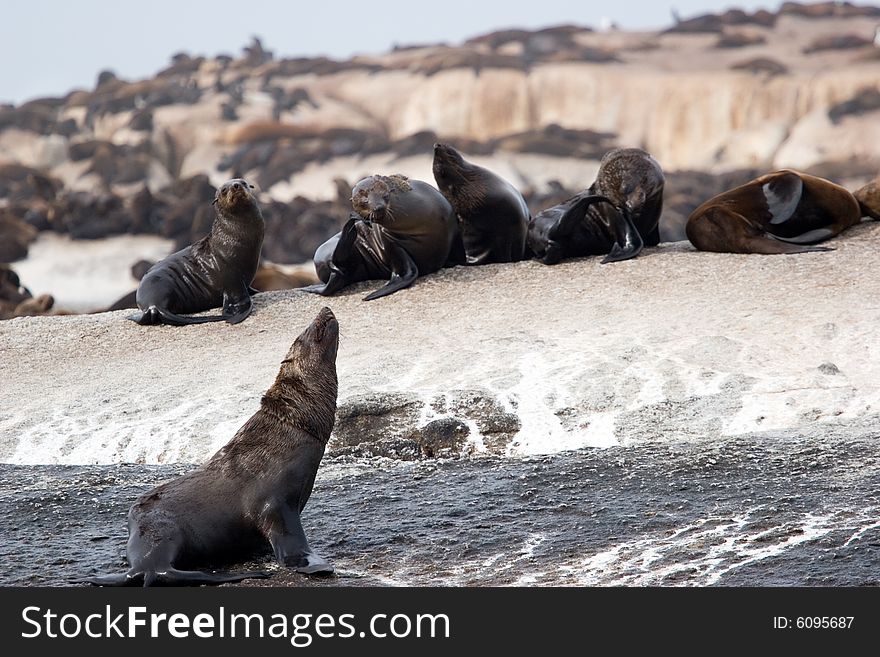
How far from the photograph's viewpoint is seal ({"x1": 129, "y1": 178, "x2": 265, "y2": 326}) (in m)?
8.63

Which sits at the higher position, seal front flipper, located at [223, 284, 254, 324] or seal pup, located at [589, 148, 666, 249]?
seal pup, located at [589, 148, 666, 249]

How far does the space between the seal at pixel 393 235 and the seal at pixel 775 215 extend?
1.76 metres

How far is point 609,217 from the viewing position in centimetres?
912

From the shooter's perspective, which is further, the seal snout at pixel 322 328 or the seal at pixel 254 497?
the seal snout at pixel 322 328

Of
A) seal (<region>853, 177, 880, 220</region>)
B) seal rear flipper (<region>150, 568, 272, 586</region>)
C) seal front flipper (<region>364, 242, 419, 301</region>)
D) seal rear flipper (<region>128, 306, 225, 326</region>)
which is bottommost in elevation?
seal rear flipper (<region>128, 306, 225, 326</region>)

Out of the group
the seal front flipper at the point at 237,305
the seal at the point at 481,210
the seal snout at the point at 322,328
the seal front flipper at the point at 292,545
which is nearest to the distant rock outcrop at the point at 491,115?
the seal at the point at 481,210

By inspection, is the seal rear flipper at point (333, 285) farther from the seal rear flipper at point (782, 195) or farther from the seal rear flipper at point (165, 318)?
the seal rear flipper at point (782, 195)

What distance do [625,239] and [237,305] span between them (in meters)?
2.73

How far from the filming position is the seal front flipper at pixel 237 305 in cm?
841

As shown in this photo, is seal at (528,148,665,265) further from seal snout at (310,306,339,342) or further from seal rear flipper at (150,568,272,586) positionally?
seal rear flipper at (150,568,272,586)

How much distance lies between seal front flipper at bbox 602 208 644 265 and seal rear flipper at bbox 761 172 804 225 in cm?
92

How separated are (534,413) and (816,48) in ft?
98.2

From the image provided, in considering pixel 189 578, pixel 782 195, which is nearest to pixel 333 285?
pixel 782 195

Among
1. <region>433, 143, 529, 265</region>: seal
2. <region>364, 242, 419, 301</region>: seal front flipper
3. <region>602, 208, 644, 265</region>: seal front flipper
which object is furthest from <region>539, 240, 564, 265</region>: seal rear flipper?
<region>364, 242, 419, 301</region>: seal front flipper
